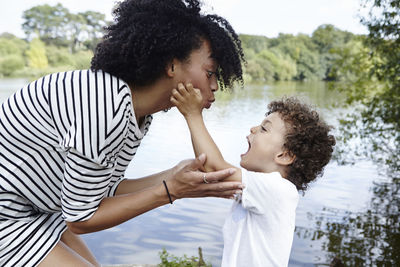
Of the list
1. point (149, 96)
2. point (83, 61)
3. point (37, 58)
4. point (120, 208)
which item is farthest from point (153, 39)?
point (37, 58)

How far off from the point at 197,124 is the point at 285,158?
24.3 inches

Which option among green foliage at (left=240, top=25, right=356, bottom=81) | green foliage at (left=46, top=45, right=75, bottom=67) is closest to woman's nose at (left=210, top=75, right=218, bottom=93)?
green foliage at (left=46, top=45, right=75, bottom=67)

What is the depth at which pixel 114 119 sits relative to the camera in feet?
5.47

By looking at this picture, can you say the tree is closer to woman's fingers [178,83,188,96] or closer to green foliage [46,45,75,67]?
green foliage [46,45,75,67]

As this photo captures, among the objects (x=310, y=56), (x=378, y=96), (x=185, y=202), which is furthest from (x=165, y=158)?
(x=310, y=56)

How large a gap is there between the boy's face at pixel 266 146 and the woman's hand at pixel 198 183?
379mm

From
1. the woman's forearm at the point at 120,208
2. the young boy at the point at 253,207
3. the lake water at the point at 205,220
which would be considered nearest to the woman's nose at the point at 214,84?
the young boy at the point at 253,207

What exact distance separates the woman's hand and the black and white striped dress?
1.03 feet

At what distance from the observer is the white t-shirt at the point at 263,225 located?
2.04 metres

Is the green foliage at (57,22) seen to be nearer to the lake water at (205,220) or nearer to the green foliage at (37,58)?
the green foliage at (37,58)

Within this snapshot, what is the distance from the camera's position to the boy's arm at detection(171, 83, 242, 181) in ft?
6.46

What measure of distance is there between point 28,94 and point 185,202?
846 cm

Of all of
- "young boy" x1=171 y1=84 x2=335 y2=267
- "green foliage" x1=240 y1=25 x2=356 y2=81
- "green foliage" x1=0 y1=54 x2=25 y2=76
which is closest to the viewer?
"young boy" x1=171 y1=84 x2=335 y2=267

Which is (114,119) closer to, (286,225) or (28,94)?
(28,94)
